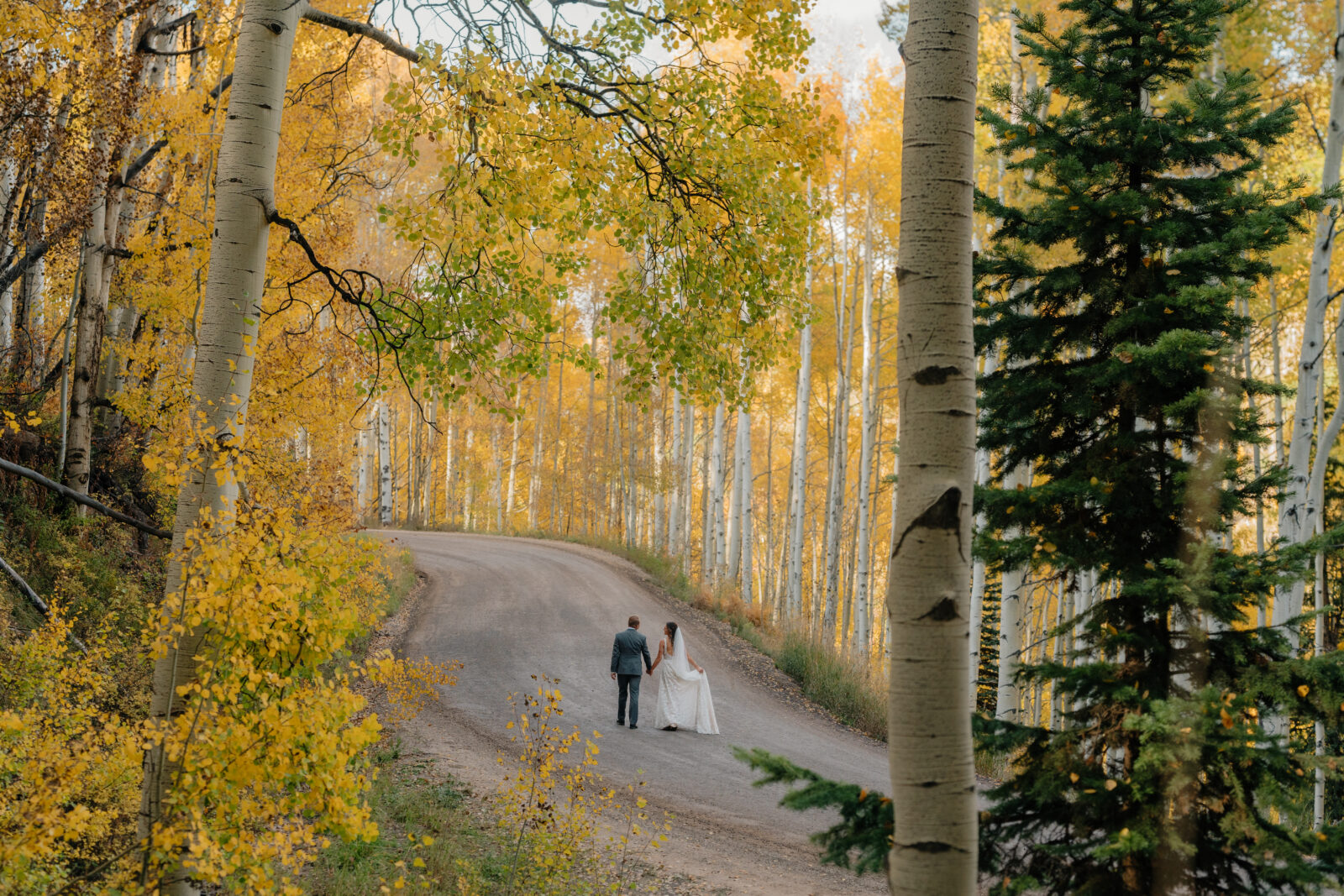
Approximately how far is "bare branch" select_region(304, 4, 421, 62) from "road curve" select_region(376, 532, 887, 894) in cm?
583

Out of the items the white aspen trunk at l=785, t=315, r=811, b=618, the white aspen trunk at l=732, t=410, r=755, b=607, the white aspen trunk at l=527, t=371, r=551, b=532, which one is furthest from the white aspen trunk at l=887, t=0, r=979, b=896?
the white aspen trunk at l=527, t=371, r=551, b=532

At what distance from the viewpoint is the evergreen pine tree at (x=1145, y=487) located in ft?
8.83

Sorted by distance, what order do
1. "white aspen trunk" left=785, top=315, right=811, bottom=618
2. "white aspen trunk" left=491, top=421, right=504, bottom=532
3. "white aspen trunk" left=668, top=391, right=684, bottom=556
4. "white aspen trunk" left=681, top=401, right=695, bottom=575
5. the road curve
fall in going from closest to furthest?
the road curve, "white aspen trunk" left=785, top=315, right=811, bottom=618, "white aspen trunk" left=668, top=391, right=684, bottom=556, "white aspen trunk" left=681, top=401, right=695, bottom=575, "white aspen trunk" left=491, top=421, right=504, bottom=532

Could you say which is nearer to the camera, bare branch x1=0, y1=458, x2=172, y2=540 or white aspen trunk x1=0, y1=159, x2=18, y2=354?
bare branch x1=0, y1=458, x2=172, y2=540

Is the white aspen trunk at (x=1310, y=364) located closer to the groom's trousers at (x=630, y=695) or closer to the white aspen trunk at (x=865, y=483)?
the groom's trousers at (x=630, y=695)

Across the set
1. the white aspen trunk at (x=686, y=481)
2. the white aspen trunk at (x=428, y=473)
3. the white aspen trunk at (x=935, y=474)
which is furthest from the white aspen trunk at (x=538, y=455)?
the white aspen trunk at (x=935, y=474)

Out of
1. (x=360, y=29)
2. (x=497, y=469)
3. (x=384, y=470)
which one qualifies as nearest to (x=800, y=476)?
(x=360, y=29)

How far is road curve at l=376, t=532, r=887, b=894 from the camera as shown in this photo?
6789 mm

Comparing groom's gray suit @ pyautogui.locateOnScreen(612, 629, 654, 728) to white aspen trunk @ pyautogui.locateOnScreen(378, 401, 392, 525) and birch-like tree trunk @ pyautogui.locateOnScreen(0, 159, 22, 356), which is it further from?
white aspen trunk @ pyautogui.locateOnScreen(378, 401, 392, 525)

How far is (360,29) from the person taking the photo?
4.02 meters

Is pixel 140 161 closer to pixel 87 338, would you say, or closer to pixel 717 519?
pixel 87 338

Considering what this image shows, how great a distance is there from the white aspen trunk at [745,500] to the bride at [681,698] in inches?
227

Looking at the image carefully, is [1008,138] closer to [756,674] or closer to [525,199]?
[525,199]

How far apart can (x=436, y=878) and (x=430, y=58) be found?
15.5 feet
